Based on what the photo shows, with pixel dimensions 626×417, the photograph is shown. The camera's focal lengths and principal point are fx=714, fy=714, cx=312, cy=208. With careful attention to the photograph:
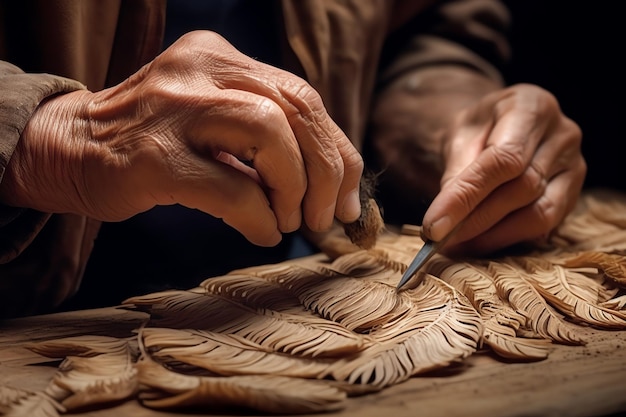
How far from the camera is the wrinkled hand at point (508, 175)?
1237 millimetres

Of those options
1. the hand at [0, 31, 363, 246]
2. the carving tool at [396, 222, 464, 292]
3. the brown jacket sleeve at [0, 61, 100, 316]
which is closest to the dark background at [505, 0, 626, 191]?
the carving tool at [396, 222, 464, 292]

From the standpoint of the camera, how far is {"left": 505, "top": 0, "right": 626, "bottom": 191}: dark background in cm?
208

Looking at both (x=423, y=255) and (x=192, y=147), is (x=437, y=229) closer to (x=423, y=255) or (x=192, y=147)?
(x=423, y=255)

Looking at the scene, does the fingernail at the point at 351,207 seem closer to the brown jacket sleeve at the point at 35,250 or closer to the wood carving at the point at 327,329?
the wood carving at the point at 327,329

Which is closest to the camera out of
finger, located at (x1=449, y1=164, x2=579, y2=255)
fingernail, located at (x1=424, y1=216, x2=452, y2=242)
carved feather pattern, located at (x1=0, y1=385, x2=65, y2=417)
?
carved feather pattern, located at (x1=0, y1=385, x2=65, y2=417)

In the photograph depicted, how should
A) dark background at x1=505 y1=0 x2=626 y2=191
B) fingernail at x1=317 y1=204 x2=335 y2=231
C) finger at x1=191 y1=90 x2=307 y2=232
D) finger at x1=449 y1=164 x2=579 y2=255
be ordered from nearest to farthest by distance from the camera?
1. finger at x1=191 y1=90 x2=307 y2=232
2. fingernail at x1=317 y1=204 x2=335 y2=231
3. finger at x1=449 y1=164 x2=579 y2=255
4. dark background at x1=505 y1=0 x2=626 y2=191

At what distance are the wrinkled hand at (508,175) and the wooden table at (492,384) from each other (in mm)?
332

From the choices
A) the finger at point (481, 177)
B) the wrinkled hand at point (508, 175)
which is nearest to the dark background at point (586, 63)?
the wrinkled hand at point (508, 175)

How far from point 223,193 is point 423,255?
0.39 metres

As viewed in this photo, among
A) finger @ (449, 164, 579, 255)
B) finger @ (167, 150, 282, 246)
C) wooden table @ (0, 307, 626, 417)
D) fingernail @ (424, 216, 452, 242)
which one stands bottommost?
finger @ (449, 164, 579, 255)

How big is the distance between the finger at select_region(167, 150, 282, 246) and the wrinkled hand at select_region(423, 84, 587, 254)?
0.35m

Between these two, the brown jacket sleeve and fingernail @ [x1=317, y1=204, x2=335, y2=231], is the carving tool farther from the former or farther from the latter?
the brown jacket sleeve

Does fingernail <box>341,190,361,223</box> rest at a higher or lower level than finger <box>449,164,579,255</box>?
higher

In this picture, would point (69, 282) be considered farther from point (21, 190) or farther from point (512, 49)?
point (512, 49)
